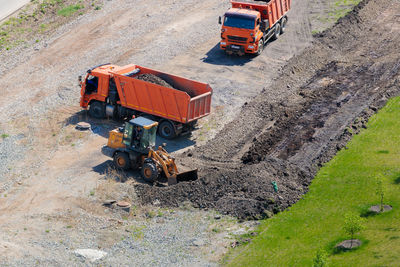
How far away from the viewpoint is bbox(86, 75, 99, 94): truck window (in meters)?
31.7

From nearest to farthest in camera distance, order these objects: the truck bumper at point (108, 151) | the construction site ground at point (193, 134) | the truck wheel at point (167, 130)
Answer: the construction site ground at point (193, 134) → the truck bumper at point (108, 151) → the truck wheel at point (167, 130)

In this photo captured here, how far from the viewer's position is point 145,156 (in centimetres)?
2617

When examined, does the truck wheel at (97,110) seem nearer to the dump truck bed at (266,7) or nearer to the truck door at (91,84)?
the truck door at (91,84)

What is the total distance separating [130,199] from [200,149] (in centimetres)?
536

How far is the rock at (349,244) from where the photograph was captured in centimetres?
2020

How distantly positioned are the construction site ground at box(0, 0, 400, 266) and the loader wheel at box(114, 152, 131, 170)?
446mm

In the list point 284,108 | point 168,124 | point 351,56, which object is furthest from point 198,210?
point 351,56

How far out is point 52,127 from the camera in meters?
31.0

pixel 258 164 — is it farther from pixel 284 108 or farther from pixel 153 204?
pixel 284 108

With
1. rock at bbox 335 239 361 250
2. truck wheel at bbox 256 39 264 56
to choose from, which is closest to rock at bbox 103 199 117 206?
rock at bbox 335 239 361 250

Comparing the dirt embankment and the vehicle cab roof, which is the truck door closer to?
the dirt embankment

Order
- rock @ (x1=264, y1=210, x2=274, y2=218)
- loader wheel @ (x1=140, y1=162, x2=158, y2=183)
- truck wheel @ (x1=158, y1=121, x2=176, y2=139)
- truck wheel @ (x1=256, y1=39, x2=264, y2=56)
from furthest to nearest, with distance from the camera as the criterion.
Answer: truck wheel @ (x1=256, y1=39, x2=264, y2=56) → truck wheel @ (x1=158, y1=121, x2=176, y2=139) → loader wheel @ (x1=140, y1=162, x2=158, y2=183) → rock @ (x1=264, y1=210, x2=274, y2=218)

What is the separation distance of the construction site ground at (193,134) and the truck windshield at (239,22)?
2.22 metres

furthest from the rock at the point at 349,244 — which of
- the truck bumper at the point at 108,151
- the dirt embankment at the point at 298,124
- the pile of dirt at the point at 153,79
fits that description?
the pile of dirt at the point at 153,79
